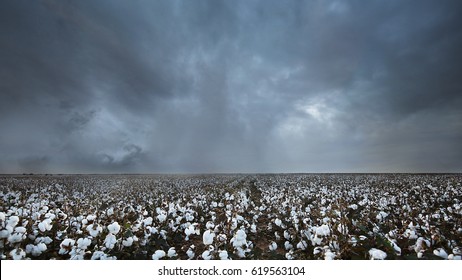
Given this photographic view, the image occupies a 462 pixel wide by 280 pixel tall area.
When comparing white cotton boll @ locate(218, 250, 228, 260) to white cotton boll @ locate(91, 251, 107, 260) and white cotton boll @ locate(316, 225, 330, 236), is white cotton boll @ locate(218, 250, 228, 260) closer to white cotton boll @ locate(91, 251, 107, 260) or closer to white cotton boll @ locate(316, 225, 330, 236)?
white cotton boll @ locate(316, 225, 330, 236)

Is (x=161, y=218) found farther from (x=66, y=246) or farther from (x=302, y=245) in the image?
(x=302, y=245)

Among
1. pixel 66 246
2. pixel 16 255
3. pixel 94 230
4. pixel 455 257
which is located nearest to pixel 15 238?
pixel 16 255

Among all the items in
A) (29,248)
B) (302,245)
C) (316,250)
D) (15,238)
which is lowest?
(302,245)

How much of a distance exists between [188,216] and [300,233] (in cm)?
317

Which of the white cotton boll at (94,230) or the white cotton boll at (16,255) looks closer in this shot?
the white cotton boll at (16,255)

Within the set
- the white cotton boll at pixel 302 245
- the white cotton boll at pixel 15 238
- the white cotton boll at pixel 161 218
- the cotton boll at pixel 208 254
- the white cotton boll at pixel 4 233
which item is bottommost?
the white cotton boll at pixel 302 245

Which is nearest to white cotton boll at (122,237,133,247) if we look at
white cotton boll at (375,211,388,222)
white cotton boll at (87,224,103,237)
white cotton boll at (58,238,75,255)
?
white cotton boll at (87,224,103,237)

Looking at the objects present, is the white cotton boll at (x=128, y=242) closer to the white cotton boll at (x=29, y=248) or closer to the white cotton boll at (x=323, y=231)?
the white cotton boll at (x=29, y=248)

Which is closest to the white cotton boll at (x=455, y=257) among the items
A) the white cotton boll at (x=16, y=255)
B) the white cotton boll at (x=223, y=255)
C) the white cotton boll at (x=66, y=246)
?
the white cotton boll at (x=223, y=255)

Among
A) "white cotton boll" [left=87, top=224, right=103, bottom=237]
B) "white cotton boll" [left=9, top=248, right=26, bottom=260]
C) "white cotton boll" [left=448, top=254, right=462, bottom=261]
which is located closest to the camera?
"white cotton boll" [left=448, top=254, right=462, bottom=261]

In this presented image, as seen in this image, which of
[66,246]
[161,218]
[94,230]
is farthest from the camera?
[161,218]

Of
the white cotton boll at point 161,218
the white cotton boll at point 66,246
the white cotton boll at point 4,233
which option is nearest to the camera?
the white cotton boll at point 4,233
